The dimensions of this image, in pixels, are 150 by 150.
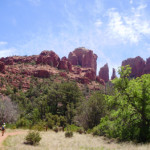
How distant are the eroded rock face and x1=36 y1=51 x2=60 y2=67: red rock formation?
2061 cm

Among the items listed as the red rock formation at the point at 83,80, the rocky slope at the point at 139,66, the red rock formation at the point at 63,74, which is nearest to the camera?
the red rock formation at the point at 63,74

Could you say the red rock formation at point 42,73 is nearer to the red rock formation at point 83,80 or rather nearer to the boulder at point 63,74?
the boulder at point 63,74

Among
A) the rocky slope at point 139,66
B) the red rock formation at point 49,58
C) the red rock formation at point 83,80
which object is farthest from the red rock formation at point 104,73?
the red rock formation at point 49,58

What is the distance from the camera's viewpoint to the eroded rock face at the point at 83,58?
107 meters

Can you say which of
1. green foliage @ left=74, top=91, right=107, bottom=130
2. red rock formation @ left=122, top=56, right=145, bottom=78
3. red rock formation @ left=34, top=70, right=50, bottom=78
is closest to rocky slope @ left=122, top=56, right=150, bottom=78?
red rock formation @ left=122, top=56, right=145, bottom=78

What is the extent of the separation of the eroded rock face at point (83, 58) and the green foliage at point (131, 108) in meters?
93.1

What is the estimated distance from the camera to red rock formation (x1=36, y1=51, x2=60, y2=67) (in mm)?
81294

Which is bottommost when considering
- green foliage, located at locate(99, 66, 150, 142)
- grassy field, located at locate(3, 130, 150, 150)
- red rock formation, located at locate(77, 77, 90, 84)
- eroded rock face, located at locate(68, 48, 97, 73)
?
grassy field, located at locate(3, 130, 150, 150)

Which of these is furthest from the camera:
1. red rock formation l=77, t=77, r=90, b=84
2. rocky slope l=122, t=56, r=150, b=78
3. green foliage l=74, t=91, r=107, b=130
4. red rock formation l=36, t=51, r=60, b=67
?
rocky slope l=122, t=56, r=150, b=78

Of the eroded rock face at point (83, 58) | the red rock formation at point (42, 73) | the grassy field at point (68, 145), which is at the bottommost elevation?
the grassy field at point (68, 145)

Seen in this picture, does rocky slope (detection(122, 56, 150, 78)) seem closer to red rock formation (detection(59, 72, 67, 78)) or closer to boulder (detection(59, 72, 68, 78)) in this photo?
boulder (detection(59, 72, 68, 78))

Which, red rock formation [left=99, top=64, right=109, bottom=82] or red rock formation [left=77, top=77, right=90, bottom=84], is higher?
red rock formation [left=99, top=64, right=109, bottom=82]

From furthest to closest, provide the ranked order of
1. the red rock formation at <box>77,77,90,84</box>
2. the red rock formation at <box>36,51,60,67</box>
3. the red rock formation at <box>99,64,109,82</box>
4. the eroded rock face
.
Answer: the red rock formation at <box>99,64,109,82</box> → the eroded rock face → the red rock formation at <box>36,51,60,67</box> → the red rock formation at <box>77,77,90,84</box>

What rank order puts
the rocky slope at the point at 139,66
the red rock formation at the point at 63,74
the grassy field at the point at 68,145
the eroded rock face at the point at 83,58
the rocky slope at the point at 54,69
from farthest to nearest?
the eroded rock face at the point at 83,58 < the rocky slope at the point at 139,66 < the red rock formation at the point at 63,74 < the rocky slope at the point at 54,69 < the grassy field at the point at 68,145
